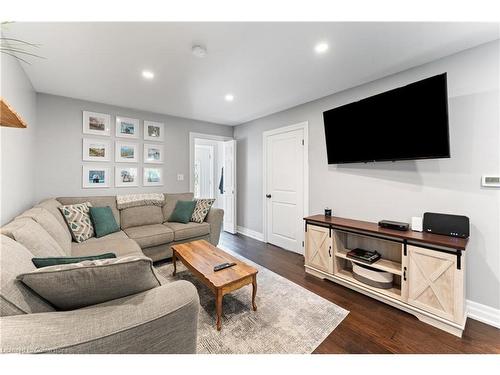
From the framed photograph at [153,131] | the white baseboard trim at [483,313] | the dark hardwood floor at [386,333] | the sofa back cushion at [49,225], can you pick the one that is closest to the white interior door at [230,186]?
the framed photograph at [153,131]

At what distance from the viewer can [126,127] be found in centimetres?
353

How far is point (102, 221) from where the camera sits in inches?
107

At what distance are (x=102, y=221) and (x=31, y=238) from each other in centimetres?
146

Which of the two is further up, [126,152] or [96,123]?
[96,123]

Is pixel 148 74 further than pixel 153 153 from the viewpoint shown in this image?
No

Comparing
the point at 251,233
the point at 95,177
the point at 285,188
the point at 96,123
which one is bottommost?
the point at 251,233

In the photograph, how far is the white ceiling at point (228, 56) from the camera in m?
1.63

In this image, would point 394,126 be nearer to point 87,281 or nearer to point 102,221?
point 87,281

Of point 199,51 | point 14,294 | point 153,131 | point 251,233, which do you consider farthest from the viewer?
point 251,233

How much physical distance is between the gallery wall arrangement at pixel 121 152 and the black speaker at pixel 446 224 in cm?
395

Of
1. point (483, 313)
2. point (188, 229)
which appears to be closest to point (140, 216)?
point (188, 229)

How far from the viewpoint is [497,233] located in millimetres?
1772

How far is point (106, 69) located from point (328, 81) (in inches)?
101

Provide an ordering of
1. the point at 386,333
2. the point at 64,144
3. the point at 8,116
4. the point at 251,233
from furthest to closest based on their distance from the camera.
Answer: the point at 251,233
the point at 64,144
the point at 386,333
the point at 8,116
